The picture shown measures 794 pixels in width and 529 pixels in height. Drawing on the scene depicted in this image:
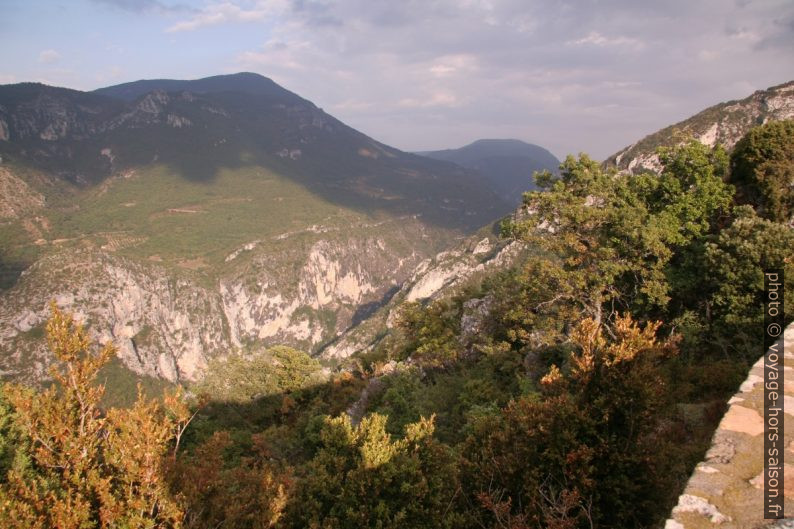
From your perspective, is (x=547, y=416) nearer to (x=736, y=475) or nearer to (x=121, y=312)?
(x=736, y=475)

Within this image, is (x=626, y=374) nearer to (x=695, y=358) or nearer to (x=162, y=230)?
(x=695, y=358)

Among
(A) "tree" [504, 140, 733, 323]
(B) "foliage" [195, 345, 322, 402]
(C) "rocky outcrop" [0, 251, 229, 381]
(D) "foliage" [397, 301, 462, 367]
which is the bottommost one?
(C) "rocky outcrop" [0, 251, 229, 381]

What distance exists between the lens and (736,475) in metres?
4.06

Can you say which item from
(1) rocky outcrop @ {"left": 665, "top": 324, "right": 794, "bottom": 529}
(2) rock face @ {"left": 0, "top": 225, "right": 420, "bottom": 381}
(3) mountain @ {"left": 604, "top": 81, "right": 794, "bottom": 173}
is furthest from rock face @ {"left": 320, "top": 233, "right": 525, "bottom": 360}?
(1) rocky outcrop @ {"left": 665, "top": 324, "right": 794, "bottom": 529}

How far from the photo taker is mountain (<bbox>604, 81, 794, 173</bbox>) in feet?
276

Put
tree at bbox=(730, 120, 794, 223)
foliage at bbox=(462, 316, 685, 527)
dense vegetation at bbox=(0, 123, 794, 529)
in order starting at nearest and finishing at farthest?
1. foliage at bbox=(462, 316, 685, 527)
2. dense vegetation at bbox=(0, 123, 794, 529)
3. tree at bbox=(730, 120, 794, 223)

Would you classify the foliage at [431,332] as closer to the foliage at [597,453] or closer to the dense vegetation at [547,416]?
the dense vegetation at [547,416]

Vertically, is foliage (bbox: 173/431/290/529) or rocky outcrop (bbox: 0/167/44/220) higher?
rocky outcrop (bbox: 0/167/44/220)

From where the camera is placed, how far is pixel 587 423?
20.6ft

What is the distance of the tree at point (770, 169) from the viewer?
658 inches

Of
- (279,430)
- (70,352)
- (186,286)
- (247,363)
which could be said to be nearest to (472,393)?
(279,430)

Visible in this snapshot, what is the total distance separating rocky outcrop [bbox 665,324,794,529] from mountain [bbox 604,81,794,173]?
3416 inches

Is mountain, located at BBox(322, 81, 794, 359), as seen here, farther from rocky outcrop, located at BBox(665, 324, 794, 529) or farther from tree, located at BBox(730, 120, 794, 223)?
rocky outcrop, located at BBox(665, 324, 794, 529)

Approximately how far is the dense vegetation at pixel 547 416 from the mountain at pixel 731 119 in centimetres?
7193
